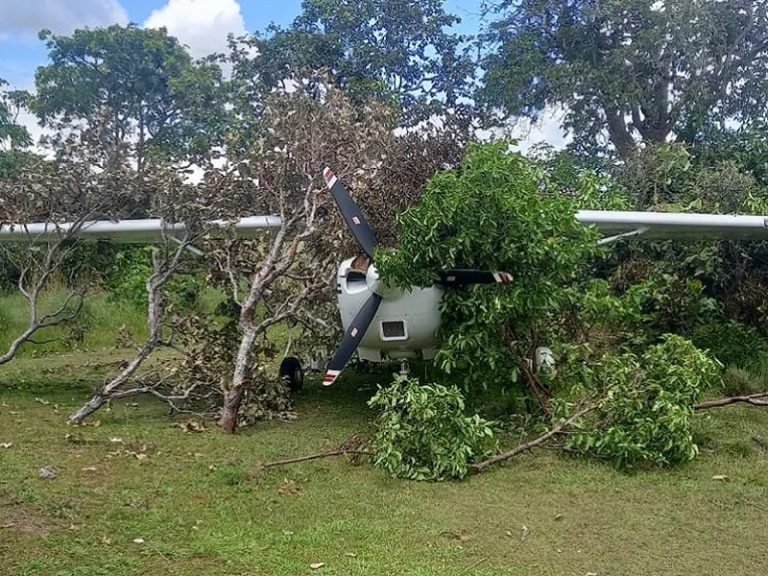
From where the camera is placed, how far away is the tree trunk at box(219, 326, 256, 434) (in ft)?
21.9

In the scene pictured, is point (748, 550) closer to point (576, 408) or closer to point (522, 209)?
point (576, 408)

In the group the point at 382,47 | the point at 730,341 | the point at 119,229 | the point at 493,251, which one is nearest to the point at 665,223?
the point at 493,251

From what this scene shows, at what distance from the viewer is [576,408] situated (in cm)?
598

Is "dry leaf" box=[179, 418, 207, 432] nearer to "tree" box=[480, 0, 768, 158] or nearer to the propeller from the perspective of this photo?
the propeller

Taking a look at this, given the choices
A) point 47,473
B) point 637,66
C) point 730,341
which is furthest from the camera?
point 637,66

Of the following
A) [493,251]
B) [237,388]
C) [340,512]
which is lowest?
[340,512]

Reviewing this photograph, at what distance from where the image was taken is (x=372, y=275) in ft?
22.7

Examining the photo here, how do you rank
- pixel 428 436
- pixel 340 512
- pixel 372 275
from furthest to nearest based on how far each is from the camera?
pixel 372 275 → pixel 428 436 → pixel 340 512

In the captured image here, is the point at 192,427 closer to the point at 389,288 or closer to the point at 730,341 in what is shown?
the point at 389,288

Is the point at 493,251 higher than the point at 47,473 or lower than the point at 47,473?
higher

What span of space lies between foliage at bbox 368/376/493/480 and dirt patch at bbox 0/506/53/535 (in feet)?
7.03

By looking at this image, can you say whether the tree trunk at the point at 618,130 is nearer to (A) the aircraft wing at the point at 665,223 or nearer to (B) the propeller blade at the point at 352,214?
(A) the aircraft wing at the point at 665,223

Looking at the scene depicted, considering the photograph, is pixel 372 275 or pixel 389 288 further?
pixel 372 275

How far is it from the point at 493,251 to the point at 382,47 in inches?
749
